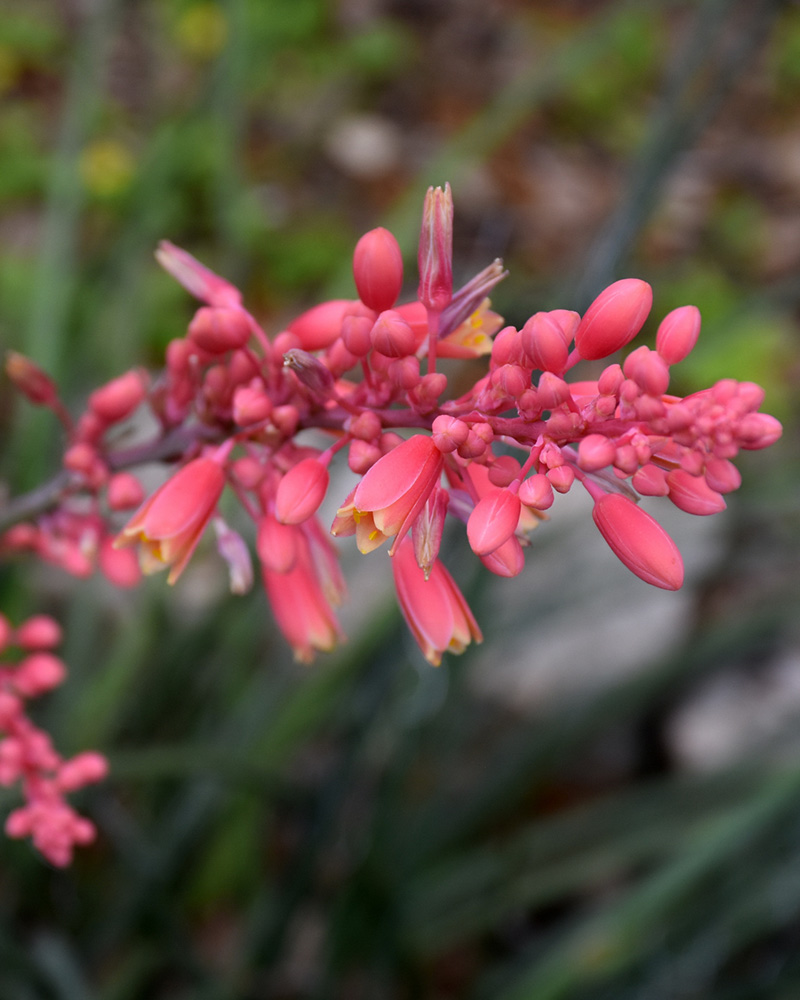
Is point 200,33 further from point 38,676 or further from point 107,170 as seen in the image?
point 38,676

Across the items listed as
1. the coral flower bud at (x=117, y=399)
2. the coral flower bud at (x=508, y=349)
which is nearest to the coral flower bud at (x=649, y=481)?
the coral flower bud at (x=508, y=349)

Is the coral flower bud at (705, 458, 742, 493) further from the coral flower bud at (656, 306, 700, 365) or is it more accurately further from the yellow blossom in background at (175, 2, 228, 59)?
the yellow blossom in background at (175, 2, 228, 59)

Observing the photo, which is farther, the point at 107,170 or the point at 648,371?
the point at 107,170

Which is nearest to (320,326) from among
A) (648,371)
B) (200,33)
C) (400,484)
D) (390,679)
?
(400,484)

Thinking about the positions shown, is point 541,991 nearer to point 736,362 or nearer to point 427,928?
point 427,928

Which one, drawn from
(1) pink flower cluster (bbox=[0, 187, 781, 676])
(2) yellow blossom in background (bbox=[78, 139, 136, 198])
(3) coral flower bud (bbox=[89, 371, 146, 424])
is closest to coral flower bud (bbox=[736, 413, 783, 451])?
(1) pink flower cluster (bbox=[0, 187, 781, 676])
